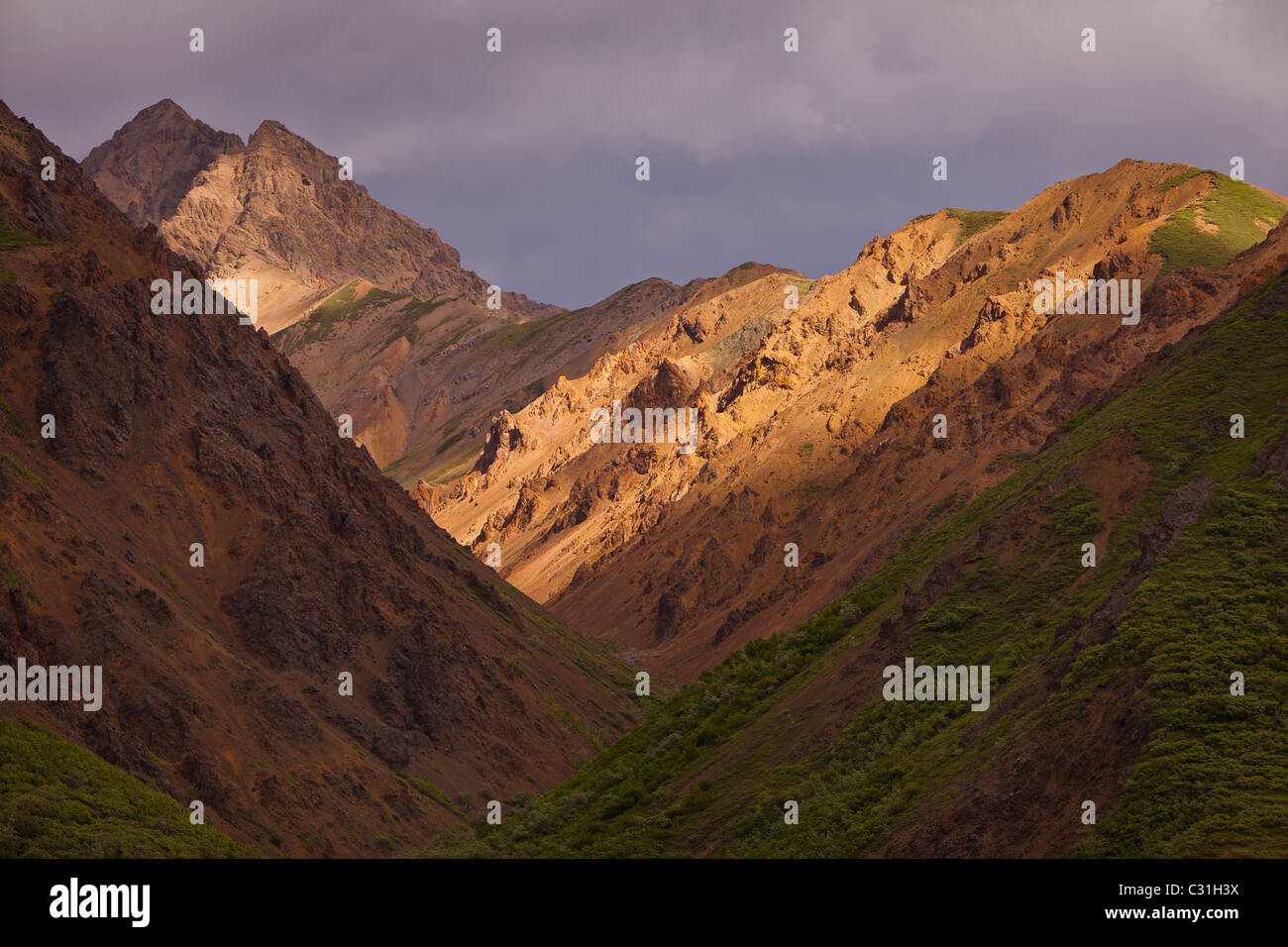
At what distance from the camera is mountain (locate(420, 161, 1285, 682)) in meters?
91.0

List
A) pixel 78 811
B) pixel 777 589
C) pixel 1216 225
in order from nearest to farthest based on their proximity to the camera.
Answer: pixel 78 811
pixel 777 589
pixel 1216 225

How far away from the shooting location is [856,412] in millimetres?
120875

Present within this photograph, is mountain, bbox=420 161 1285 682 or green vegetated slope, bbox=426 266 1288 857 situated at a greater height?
mountain, bbox=420 161 1285 682

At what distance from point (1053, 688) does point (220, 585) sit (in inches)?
1581

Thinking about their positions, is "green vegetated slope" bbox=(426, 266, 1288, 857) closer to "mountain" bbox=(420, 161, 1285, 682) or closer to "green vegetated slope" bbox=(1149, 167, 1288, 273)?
"mountain" bbox=(420, 161, 1285, 682)

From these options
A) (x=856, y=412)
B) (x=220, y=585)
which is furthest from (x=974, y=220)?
(x=220, y=585)

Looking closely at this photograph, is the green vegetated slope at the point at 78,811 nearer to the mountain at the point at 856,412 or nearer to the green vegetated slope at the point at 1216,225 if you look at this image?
the mountain at the point at 856,412

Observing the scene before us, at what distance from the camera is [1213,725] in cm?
2761

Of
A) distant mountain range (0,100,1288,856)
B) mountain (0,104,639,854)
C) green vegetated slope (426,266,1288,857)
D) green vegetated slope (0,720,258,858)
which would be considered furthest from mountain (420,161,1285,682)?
green vegetated slope (0,720,258,858)

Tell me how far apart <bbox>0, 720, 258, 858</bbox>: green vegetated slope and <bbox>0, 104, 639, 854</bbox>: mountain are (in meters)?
1.29

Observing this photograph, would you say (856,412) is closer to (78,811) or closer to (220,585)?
(220,585)

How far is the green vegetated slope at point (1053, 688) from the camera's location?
2752 cm

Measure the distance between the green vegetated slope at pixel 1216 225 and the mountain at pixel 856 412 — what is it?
23 centimetres
